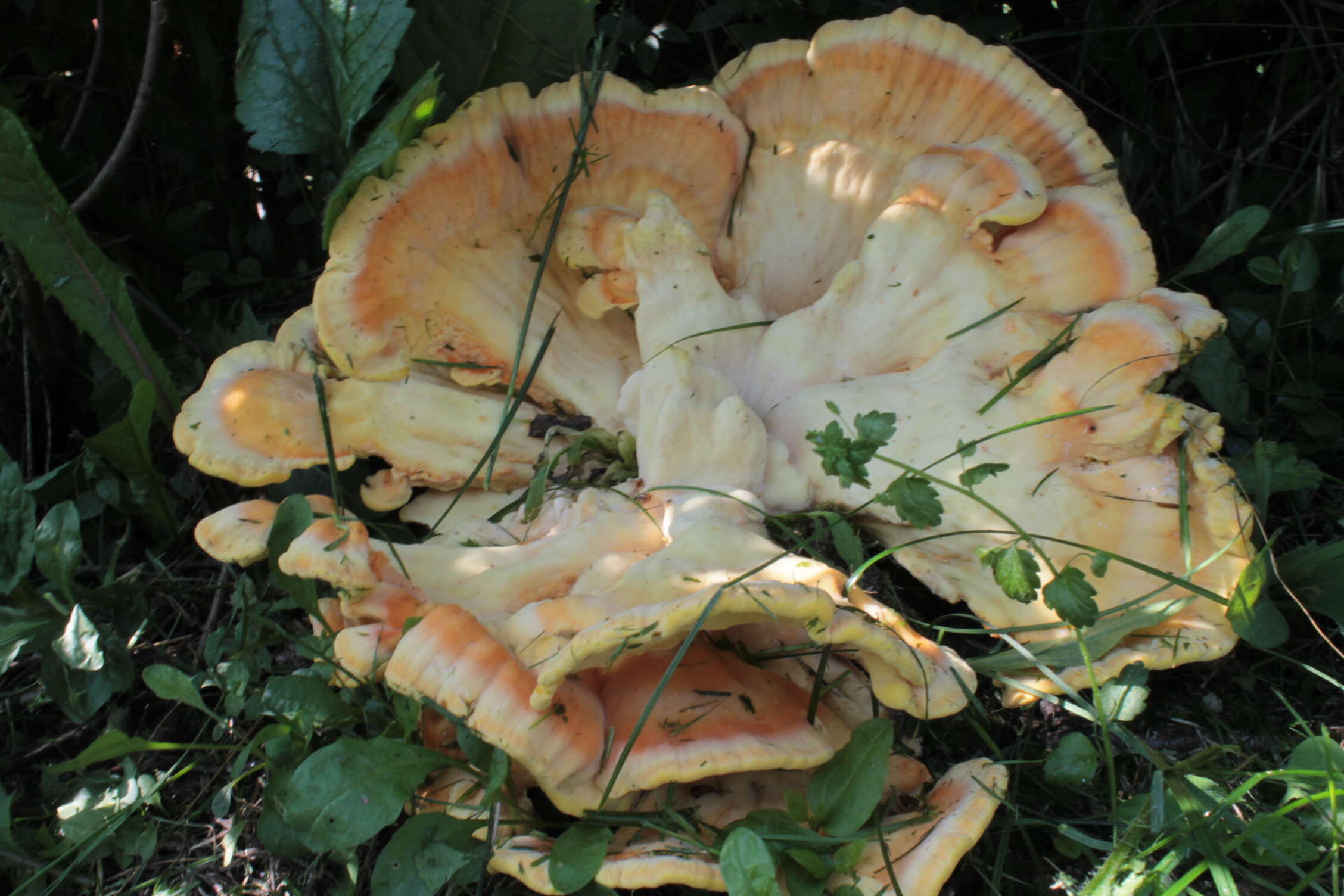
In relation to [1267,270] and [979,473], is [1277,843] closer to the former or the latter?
[979,473]

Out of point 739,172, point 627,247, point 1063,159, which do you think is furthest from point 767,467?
point 1063,159

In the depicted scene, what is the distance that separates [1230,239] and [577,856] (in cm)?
286

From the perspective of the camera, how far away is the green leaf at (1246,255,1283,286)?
3.25 metres

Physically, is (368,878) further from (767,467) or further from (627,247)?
(627,247)

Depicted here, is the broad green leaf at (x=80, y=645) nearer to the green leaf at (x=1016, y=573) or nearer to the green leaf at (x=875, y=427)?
the green leaf at (x=875, y=427)

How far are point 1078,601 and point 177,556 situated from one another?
280cm

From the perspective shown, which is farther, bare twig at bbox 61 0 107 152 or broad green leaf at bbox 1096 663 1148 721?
bare twig at bbox 61 0 107 152

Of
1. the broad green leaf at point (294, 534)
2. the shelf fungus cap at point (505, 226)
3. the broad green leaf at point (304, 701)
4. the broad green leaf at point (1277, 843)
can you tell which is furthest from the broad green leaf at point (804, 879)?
the shelf fungus cap at point (505, 226)

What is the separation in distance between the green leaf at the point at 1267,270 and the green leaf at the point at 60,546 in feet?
12.2

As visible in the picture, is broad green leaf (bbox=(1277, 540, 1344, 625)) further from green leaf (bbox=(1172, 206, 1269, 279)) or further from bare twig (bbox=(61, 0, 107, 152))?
bare twig (bbox=(61, 0, 107, 152))

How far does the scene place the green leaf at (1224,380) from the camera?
10.6 feet

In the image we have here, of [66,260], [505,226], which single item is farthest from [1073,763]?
[66,260]

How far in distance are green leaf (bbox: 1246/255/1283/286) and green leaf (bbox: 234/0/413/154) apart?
2832 millimetres

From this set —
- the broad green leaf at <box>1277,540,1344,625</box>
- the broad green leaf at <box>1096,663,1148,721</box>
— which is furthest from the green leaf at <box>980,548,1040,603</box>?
the broad green leaf at <box>1277,540,1344,625</box>
